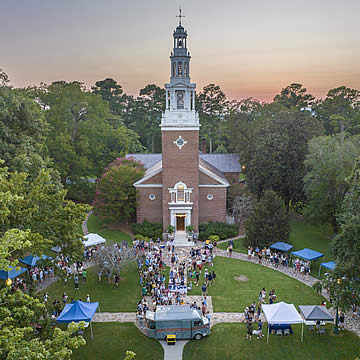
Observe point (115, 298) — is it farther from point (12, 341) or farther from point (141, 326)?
point (12, 341)

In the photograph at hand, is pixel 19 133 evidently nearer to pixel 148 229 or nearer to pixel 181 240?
pixel 148 229

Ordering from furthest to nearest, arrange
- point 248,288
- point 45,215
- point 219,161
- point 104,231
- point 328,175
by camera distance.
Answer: point 219,161 < point 104,231 < point 328,175 < point 248,288 < point 45,215

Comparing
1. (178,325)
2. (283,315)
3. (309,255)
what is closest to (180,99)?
(309,255)

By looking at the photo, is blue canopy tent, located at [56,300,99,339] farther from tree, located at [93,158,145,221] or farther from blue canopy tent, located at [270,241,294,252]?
tree, located at [93,158,145,221]

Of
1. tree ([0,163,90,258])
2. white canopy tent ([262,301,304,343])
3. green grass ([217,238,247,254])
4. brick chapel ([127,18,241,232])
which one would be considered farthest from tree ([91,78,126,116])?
white canopy tent ([262,301,304,343])

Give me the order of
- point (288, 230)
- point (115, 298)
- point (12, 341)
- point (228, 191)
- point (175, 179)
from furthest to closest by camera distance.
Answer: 1. point (228, 191)
2. point (175, 179)
3. point (288, 230)
4. point (115, 298)
5. point (12, 341)

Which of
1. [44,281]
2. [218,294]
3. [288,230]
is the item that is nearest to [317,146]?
[288,230]
